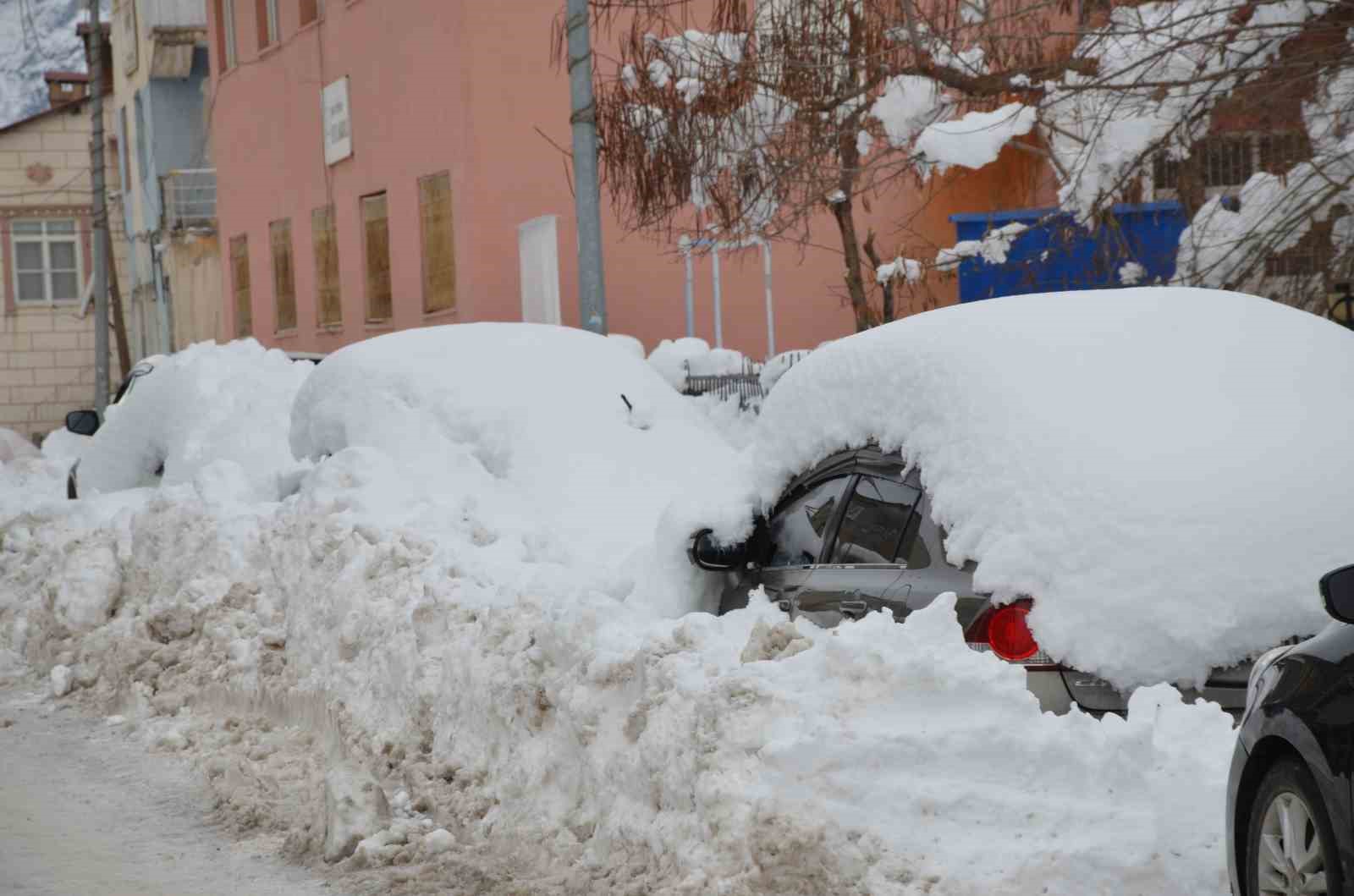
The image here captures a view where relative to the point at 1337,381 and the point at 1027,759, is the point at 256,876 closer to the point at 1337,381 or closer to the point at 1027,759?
the point at 1027,759

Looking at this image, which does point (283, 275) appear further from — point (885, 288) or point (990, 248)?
point (990, 248)

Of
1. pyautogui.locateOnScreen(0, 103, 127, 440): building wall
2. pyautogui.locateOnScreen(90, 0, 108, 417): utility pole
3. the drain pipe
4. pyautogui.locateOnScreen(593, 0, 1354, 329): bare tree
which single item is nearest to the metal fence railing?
pyautogui.locateOnScreen(593, 0, 1354, 329): bare tree

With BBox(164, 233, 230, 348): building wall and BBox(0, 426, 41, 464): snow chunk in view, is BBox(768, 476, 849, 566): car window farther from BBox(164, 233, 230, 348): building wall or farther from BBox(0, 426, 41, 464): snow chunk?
BBox(164, 233, 230, 348): building wall

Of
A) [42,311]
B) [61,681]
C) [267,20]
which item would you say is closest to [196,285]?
[267,20]

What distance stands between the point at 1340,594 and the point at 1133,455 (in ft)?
5.39

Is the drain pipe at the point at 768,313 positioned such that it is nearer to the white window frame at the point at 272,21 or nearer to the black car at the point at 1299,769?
the white window frame at the point at 272,21

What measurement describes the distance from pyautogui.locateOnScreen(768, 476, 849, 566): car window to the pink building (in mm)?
12897

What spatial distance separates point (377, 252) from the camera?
2523 centimetres

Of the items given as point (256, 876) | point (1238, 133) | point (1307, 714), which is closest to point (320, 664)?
point (256, 876)

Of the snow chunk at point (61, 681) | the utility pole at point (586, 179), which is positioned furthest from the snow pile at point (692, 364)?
the snow chunk at point (61, 681)

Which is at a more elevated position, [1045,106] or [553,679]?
[1045,106]

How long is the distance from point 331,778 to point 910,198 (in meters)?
15.5

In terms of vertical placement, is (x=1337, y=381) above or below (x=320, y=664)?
above

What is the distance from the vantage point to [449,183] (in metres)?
22.5
